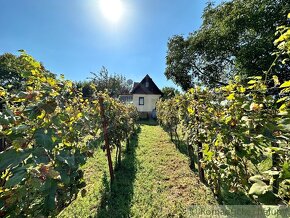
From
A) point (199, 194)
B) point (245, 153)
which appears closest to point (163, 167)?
point (199, 194)

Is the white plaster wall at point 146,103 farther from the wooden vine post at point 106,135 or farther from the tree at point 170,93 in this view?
the wooden vine post at point 106,135

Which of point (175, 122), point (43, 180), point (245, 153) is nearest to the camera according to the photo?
point (43, 180)

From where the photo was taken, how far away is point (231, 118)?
5.84ft

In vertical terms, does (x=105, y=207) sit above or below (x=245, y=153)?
below

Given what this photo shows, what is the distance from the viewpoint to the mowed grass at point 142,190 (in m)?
4.12

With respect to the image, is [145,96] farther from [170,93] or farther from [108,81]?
[170,93]

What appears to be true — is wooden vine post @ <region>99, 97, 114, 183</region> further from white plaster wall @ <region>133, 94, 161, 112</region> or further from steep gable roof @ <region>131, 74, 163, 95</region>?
steep gable roof @ <region>131, 74, 163, 95</region>

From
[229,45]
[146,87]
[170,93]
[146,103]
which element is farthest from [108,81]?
[170,93]

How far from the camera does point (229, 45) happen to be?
15727 mm

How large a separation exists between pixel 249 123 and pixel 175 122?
25.1 ft

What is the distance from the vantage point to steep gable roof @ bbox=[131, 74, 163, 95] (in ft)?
94.6

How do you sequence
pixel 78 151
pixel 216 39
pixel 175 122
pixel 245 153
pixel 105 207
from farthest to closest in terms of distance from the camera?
pixel 216 39 → pixel 175 122 → pixel 105 207 → pixel 78 151 → pixel 245 153

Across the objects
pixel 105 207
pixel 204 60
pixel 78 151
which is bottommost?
pixel 105 207

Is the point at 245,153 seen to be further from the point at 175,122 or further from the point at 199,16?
the point at 199,16
